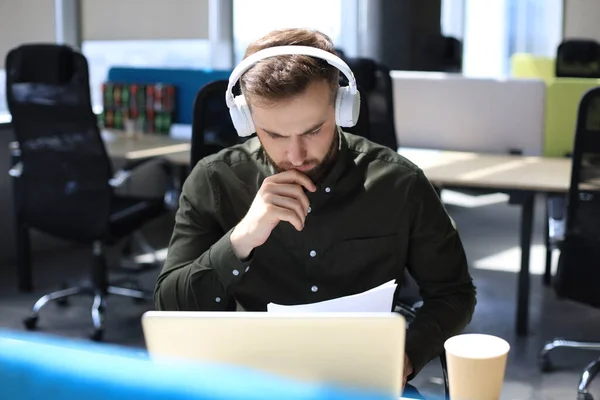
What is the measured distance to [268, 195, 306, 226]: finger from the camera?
1.40 metres

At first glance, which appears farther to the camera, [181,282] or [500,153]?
[500,153]

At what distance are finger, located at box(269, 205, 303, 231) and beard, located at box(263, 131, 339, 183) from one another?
4.0 inches

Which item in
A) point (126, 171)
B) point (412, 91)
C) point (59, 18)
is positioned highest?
point (59, 18)

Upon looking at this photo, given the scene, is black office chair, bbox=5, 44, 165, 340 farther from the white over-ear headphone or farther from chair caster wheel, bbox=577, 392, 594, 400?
the white over-ear headphone

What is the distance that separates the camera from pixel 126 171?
382cm

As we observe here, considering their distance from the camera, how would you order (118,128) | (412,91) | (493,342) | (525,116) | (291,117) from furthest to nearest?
(118,128) → (412,91) → (525,116) → (291,117) → (493,342)

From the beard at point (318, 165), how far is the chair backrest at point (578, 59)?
6.24 meters

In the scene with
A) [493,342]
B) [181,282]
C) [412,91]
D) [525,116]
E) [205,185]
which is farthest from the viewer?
[412,91]

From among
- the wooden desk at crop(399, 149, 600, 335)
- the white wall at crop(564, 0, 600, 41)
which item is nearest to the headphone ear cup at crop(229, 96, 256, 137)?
the wooden desk at crop(399, 149, 600, 335)

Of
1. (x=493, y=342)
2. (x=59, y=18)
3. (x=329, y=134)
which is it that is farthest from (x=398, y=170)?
(x=59, y=18)

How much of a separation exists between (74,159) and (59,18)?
2238 millimetres

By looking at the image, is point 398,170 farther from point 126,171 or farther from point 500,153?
point 500,153

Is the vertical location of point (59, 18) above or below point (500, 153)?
above

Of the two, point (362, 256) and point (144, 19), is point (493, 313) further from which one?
point (144, 19)
